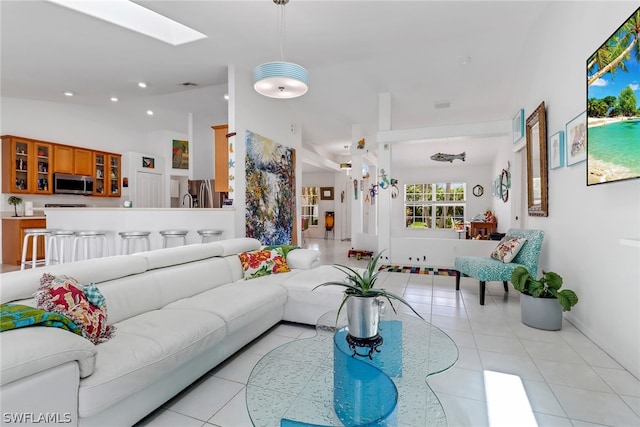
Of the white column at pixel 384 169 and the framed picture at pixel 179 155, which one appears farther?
the framed picture at pixel 179 155

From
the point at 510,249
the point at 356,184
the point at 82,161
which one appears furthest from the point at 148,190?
the point at 510,249

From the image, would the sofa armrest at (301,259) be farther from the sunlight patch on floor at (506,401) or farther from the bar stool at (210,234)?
the sunlight patch on floor at (506,401)

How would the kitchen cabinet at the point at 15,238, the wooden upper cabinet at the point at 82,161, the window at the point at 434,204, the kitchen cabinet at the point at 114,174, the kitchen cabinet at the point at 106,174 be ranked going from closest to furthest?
the kitchen cabinet at the point at 15,238 → the wooden upper cabinet at the point at 82,161 → the kitchen cabinet at the point at 106,174 → the kitchen cabinet at the point at 114,174 → the window at the point at 434,204

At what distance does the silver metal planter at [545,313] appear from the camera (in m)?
2.85

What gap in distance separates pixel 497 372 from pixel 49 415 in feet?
8.23

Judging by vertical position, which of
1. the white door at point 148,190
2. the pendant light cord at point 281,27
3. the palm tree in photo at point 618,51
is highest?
the pendant light cord at point 281,27

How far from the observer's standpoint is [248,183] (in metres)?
4.96

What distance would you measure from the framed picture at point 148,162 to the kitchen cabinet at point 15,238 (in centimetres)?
254

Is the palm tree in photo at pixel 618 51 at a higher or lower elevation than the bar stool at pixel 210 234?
higher

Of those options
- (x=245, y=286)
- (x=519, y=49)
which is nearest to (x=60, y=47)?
(x=245, y=286)

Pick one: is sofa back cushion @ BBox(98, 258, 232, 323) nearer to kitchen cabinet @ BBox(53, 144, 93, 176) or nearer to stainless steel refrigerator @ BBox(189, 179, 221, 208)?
stainless steel refrigerator @ BBox(189, 179, 221, 208)

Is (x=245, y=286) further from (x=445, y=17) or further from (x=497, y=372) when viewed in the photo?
(x=445, y=17)

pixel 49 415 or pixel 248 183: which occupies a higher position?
pixel 248 183

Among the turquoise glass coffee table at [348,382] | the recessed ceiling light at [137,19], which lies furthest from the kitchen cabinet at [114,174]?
the turquoise glass coffee table at [348,382]
